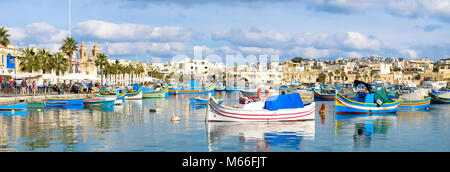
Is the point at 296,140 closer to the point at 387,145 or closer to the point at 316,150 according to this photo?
the point at 316,150

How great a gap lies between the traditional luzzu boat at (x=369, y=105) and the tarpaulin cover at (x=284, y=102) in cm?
956

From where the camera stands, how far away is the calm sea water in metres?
21.1

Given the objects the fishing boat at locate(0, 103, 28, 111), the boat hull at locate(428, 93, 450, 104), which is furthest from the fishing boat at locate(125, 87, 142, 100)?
the boat hull at locate(428, 93, 450, 104)

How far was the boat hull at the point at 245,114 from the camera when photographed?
29.8m

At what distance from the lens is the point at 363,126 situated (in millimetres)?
A: 30625

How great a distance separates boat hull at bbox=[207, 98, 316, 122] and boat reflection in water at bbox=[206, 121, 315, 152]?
13.0 inches

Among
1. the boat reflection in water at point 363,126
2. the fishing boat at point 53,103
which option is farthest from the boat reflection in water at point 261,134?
the fishing boat at point 53,103

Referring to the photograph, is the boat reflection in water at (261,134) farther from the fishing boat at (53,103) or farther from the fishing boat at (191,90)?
the fishing boat at (191,90)

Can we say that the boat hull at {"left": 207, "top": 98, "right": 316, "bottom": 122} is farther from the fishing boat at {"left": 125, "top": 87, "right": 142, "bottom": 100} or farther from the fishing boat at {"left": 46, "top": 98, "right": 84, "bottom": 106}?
the fishing boat at {"left": 125, "top": 87, "right": 142, "bottom": 100}

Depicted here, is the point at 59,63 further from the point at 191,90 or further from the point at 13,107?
the point at 13,107

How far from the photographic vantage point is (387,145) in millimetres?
22172

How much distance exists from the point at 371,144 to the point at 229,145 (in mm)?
6954

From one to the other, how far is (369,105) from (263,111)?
13.6 metres
